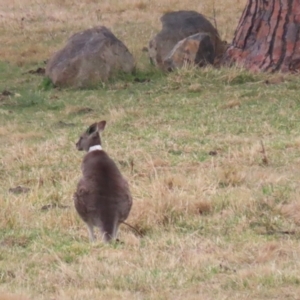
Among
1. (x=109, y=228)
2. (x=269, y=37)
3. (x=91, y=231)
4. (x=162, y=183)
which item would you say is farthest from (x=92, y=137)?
(x=269, y=37)

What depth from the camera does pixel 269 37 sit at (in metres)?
15.9

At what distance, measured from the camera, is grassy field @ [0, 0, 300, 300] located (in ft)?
18.2

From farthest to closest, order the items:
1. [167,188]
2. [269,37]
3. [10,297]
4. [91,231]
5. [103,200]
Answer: [269,37], [167,188], [91,231], [103,200], [10,297]

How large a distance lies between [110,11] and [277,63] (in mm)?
9385

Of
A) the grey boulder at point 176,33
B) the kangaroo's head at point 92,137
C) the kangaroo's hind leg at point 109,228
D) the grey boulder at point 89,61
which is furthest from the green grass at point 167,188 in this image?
the grey boulder at point 176,33

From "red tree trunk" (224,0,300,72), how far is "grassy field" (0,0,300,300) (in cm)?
66

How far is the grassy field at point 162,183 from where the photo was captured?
5559mm

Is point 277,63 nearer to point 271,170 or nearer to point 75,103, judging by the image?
point 75,103

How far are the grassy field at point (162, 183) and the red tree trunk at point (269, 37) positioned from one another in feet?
2.15

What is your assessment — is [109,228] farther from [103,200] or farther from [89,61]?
[89,61]

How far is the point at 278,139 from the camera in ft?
36.1

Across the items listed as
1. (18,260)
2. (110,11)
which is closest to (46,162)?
(18,260)

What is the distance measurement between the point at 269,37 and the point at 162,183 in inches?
315

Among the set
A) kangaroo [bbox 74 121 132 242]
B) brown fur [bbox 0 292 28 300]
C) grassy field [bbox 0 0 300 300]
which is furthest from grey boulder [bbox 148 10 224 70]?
brown fur [bbox 0 292 28 300]
